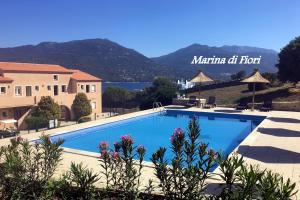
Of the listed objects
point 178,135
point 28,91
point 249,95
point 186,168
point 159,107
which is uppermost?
point 28,91

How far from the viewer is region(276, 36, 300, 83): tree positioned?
2716 cm

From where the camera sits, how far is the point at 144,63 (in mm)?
171750

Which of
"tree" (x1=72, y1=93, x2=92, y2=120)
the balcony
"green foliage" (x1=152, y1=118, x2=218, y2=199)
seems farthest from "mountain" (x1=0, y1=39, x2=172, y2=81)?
"green foliage" (x1=152, y1=118, x2=218, y2=199)

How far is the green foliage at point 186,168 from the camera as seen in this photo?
502 cm

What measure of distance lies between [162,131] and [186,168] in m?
13.6

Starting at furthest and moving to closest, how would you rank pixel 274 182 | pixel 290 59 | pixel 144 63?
pixel 144 63, pixel 290 59, pixel 274 182

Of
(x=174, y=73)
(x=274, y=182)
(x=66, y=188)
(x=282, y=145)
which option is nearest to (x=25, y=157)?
(x=66, y=188)

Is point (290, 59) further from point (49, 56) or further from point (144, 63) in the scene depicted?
point (144, 63)

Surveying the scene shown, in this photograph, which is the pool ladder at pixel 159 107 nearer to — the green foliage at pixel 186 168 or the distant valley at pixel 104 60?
the green foliage at pixel 186 168

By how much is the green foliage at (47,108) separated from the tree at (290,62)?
2337 centimetres

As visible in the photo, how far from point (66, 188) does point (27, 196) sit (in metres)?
1.08

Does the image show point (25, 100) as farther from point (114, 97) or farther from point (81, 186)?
point (81, 186)

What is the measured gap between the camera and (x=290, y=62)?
2769cm

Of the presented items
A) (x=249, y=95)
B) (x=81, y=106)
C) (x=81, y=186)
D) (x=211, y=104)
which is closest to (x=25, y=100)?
(x=81, y=106)
